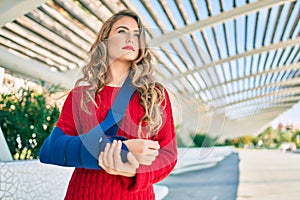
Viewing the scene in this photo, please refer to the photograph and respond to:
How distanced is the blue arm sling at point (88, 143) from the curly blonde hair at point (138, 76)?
4cm

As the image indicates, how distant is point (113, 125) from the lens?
64cm

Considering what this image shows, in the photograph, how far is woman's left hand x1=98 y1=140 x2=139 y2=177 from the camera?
0.52 meters

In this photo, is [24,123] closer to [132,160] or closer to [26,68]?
[26,68]

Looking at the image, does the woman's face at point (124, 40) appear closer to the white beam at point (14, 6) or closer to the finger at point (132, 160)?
the finger at point (132, 160)

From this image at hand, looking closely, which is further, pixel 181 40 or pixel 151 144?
pixel 181 40

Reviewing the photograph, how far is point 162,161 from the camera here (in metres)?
0.64

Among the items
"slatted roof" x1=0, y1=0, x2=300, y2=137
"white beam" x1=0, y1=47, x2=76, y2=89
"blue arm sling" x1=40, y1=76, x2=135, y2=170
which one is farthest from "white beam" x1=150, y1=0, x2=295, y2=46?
"blue arm sling" x1=40, y1=76, x2=135, y2=170

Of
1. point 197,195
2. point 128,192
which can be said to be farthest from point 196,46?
Result: point 197,195

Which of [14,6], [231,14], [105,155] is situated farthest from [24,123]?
[231,14]

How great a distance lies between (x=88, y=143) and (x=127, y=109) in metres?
0.12

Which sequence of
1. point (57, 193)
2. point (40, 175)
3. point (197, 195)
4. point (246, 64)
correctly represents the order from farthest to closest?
point (246, 64)
point (197, 195)
point (57, 193)
point (40, 175)

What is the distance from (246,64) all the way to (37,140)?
11.3m

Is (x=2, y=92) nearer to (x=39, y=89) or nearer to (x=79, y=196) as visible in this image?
(x=39, y=89)

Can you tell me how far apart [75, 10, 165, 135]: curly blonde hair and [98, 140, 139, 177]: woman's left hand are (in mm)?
170
